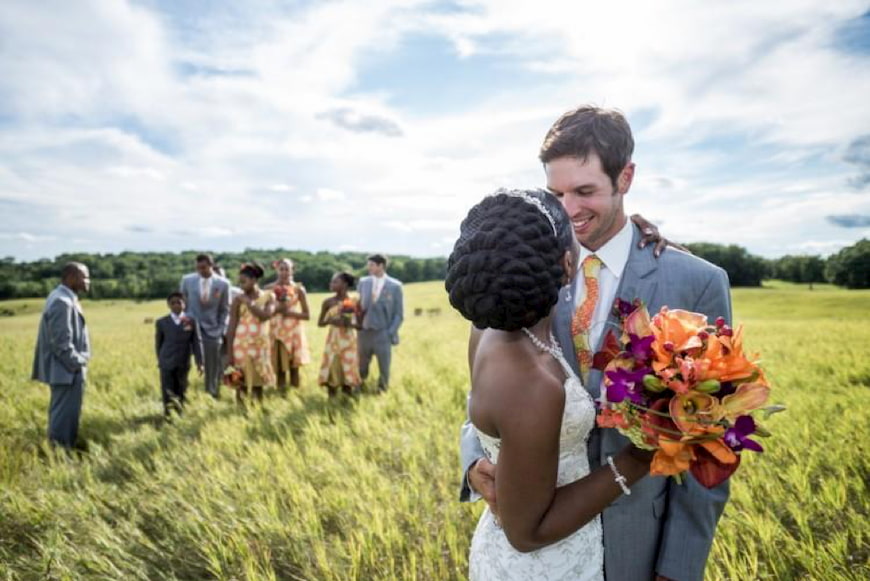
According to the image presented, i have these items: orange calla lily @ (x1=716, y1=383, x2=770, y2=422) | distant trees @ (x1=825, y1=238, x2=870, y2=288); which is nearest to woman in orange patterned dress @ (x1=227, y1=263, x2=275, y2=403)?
orange calla lily @ (x1=716, y1=383, x2=770, y2=422)

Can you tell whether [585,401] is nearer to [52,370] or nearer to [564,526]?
[564,526]

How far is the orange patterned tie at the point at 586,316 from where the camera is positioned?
1.80 metres

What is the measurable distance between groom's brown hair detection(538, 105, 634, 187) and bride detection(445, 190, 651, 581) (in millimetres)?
645

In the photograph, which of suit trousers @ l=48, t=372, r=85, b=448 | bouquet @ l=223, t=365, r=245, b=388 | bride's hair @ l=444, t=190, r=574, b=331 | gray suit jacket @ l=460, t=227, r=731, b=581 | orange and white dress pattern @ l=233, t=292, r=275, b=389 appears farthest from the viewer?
orange and white dress pattern @ l=233, t=292, r=275, b=389

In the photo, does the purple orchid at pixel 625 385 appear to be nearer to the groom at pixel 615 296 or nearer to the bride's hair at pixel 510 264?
the bride's hair at pixel 510 264

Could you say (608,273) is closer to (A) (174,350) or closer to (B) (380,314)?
(B) (380,314)

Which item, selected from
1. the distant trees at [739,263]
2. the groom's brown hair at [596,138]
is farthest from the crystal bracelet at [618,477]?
the distant trees at [739,263]

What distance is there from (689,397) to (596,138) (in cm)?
114

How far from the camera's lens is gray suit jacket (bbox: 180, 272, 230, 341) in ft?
29.0

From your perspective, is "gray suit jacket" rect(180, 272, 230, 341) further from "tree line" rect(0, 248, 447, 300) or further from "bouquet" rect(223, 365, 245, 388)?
"tree line" rect(0, 248, 447, 300)

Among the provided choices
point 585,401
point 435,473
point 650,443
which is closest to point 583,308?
point 585,401

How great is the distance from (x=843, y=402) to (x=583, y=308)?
5.45 meters

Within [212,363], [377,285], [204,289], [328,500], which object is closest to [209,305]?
[204,289]

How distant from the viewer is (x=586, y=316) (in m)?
1.86
